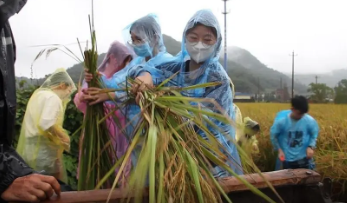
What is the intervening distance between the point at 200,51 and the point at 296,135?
9.05ft

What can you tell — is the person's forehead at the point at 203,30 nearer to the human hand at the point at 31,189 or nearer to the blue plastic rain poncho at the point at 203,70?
the blue plastic rain poncho at the point at 203,70

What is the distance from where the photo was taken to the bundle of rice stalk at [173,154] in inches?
54.9

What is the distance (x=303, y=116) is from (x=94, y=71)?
3478 millimetres

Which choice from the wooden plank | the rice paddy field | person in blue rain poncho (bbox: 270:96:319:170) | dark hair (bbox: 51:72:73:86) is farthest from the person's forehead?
the rice paddy field

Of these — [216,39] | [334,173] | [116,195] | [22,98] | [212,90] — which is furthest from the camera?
[22,98]

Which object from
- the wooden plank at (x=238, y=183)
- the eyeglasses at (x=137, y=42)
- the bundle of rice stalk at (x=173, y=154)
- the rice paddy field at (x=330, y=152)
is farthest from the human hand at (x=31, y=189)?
the rice paddy field at (x=330, y=152)

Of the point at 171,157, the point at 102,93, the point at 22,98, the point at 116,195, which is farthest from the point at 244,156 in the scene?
the point at 22,98

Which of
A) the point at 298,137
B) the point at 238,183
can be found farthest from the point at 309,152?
the point at 238,183

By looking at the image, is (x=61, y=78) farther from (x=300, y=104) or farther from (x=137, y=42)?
(x=300, y=104)

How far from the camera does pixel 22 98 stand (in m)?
5.20

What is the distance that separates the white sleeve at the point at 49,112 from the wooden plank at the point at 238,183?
270cm

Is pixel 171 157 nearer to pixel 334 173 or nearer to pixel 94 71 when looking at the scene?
pixel 94 71

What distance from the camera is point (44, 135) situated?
411cm

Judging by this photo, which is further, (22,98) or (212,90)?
(22,98)
